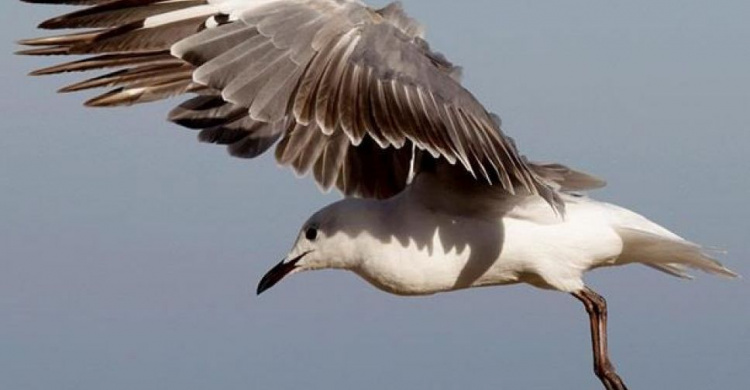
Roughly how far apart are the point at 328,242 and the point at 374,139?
923 mm

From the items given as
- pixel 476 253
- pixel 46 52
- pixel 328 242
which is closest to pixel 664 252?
pixel 476 253

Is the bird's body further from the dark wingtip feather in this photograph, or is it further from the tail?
the dark wingtip feather

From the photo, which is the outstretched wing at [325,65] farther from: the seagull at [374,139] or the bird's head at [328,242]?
the bird's head at [328,242]

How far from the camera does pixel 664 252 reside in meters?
10.4

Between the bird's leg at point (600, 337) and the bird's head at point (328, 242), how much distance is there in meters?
1.13

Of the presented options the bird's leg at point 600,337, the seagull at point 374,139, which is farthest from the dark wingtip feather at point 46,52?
the bird's leg at point 600,337

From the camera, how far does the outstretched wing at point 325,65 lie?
921cm

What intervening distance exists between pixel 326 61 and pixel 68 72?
188 cm

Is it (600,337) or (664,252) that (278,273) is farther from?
(664,252)

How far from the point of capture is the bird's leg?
1026cm

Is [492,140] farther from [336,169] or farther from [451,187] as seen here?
[336,169]

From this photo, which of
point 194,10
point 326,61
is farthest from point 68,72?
point 326,61

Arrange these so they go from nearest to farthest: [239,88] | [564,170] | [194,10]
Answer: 1. [239,88]
2. [194,10]
3. [564,170]

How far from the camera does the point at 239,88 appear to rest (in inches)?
361
